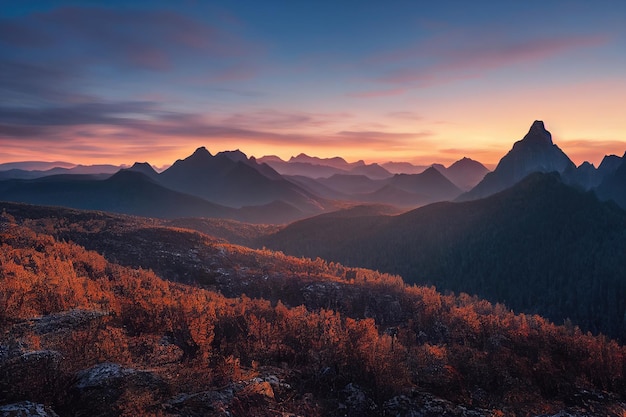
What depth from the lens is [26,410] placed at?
1071 cm

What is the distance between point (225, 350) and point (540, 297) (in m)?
179

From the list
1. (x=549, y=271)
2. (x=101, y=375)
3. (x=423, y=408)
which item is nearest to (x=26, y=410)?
(x=101, y=375)

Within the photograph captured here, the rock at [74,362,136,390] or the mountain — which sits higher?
the rock at [74,362,136,390]

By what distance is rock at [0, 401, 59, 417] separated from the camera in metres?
10.4

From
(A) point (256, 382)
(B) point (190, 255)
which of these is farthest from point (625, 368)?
(B) point (190, 255)

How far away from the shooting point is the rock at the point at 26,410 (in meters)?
10.4

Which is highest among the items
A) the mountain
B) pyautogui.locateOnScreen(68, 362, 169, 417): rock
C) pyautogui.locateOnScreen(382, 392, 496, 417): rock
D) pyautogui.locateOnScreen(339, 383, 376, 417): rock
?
pyautogui.locateOnScreen(68, 362, 169, 417): rock

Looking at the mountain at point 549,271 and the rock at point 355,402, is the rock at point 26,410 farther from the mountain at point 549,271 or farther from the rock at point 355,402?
the mountain at point 549,271

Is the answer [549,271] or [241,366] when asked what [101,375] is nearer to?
[241,366]

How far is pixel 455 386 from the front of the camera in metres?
19.9

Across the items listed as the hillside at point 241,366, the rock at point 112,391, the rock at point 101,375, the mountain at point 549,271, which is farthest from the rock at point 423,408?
the mountain at point 549,271

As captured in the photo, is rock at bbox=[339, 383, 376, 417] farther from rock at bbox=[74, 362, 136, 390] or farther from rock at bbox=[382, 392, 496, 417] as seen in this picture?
rock at bbox=[74, 362, 136, 390]

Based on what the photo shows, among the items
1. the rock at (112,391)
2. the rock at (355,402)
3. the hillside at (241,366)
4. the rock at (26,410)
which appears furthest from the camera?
the rock at (355,402)

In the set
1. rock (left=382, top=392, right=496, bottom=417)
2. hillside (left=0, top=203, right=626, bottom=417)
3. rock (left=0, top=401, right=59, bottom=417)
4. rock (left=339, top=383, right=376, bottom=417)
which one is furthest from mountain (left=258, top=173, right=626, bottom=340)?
rock (left=0, top=401, right=59, bottom=417)
